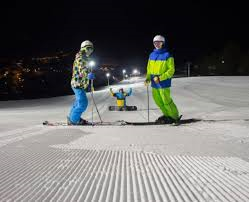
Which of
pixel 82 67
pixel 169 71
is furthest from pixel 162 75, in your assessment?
pixel 82 67

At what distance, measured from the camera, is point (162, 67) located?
7.03 meters

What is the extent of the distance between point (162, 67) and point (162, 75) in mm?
225

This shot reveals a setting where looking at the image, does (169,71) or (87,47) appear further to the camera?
(87,47)

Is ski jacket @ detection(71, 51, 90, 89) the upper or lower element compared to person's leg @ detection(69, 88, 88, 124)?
upper

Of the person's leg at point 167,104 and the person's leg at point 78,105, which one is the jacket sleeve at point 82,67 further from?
the person's leg at point 167,104

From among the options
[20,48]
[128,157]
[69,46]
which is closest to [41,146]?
[128,157]

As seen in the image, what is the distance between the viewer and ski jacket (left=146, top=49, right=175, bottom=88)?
6910 mm

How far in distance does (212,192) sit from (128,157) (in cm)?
145

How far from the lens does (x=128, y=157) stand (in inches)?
149

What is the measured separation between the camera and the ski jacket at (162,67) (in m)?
6.91

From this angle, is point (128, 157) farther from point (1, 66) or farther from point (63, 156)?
point (1, 66)

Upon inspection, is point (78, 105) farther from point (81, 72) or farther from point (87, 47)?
point (87, 47)

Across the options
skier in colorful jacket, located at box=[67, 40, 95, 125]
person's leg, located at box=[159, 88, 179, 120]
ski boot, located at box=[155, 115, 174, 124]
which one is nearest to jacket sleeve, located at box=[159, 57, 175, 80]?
person's leg, located at box=[159, 88, 179, 120]

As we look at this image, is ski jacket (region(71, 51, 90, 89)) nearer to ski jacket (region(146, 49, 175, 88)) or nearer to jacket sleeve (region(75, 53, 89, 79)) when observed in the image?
jacket sleeve (region(75, 53, 89, 79))
